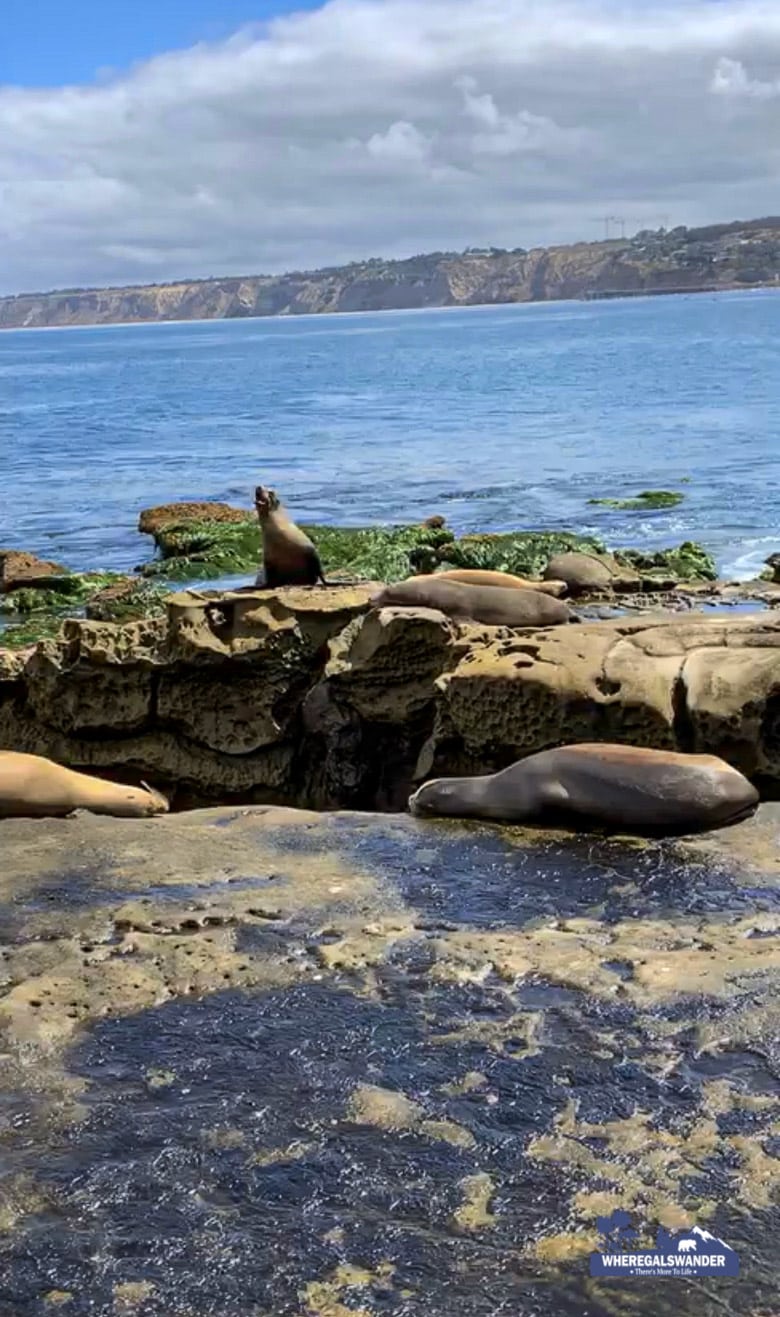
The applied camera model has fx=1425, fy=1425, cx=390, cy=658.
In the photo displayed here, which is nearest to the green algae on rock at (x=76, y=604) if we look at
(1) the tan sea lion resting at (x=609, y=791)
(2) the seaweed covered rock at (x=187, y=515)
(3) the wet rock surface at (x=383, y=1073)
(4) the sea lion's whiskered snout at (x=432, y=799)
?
(2) the seaweed covered rock at (x=187, y=515)

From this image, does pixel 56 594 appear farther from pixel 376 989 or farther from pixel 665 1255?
pixel 665 1255

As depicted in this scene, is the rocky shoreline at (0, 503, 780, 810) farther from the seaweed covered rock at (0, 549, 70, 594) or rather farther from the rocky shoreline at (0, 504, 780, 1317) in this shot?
the seaweed covered rock at (0, 549, 70, 594)

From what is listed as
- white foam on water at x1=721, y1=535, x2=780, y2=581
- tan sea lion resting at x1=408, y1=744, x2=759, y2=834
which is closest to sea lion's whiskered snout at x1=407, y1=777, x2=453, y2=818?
tan sea lion resting at x1=408, y1=744, x2=759, y2=834

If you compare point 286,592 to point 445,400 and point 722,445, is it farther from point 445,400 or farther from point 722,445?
point 445,400

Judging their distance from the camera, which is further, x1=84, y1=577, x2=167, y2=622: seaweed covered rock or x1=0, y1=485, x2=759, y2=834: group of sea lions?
x1=84, y1=577, x2=167, y2=622: seaweed covered rock

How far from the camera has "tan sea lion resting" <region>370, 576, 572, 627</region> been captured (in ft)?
34.9

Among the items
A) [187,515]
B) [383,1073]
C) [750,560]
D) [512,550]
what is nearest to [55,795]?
[383,1073]

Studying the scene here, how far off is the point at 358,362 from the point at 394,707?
84.1 meters

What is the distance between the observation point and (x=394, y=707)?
355 inches

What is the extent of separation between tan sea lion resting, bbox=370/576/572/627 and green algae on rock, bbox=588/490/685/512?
525 inches

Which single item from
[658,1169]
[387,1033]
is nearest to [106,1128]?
[387,1033]

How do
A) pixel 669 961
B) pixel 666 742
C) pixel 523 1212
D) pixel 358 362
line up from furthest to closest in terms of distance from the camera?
pixel 358 362 → pixel 666 742 → pixel 669 961 → pixel 523 1212

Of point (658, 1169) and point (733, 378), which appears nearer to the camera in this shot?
point (658, 1169)

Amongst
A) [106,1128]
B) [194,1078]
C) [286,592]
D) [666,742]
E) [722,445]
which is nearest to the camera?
[106,1128]
